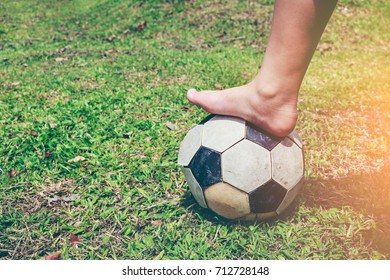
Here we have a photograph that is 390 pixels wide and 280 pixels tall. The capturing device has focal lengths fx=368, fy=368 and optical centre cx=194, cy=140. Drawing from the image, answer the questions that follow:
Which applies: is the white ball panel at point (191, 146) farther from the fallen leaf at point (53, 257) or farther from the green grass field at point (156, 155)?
the fallen leaf at point (53, 257)

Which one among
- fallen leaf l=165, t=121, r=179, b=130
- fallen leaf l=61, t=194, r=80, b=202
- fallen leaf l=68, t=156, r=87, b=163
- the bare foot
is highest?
the bare foot

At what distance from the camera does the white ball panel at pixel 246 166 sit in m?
2.32

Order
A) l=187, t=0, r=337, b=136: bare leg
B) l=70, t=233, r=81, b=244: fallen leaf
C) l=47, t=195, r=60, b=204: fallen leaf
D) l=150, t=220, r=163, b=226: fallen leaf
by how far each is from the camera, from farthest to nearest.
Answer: l=47, t=195, r=60, b=204: fallen leaf → l=150, t=220, r=163, b=226: fallen leaf → l=70, t=233, r=81, b=244: fallen leaf → l=187, t=0, r=337, b=136: bare leg

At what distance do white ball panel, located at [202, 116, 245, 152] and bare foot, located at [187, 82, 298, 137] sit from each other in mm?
49

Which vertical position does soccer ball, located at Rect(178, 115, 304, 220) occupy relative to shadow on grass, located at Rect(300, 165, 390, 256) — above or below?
above

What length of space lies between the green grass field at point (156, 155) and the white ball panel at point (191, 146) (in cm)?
40

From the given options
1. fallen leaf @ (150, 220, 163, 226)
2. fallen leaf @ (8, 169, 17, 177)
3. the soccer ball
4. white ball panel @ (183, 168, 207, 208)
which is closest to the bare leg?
the soccer ball

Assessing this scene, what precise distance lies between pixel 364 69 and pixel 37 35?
731 centimetres

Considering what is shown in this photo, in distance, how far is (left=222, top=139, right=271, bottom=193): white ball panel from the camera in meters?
2.32

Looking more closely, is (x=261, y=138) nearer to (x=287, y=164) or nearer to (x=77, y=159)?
(x=287, y=164)

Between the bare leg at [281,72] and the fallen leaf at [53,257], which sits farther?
the fallen leaf at [53,257]

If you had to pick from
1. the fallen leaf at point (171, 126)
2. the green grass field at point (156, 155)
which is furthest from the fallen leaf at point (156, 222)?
the fallen leaf at point (171, 126)

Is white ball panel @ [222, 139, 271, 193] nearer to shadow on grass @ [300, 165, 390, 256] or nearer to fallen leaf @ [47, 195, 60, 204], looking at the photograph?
shadow on grass @ [300, 165, 390, 256]

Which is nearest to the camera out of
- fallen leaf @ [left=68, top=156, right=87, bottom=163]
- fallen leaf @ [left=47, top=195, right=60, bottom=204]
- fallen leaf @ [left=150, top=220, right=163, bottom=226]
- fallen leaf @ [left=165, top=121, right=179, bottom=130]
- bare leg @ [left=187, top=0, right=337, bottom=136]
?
bare leg @ [left=187, top=0, right=337, bottom=136]
